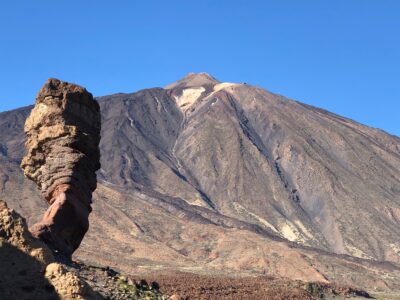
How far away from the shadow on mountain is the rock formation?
6108 millimetres

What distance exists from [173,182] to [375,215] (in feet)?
107

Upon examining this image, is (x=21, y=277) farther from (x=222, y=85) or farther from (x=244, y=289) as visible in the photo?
(x=222, y=85)

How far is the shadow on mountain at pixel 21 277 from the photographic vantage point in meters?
9.93

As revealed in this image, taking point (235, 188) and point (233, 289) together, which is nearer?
point (233, 289)

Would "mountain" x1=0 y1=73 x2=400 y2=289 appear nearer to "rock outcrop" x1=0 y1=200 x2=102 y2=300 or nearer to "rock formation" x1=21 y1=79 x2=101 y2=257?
"rock formation" x1=21 y1=79 x2=101 y2=257

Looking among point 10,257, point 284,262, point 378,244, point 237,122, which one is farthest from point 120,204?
point 10,257

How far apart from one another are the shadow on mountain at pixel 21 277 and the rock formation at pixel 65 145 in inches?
240

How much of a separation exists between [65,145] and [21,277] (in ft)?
25.4

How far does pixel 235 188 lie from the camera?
Answer: 113 meters

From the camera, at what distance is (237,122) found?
137625 millimetres

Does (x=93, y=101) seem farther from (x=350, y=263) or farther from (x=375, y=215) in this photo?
(x=375, y=215)

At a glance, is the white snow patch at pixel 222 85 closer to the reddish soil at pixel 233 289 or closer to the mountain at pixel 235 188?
the mountain at pixel 235 188

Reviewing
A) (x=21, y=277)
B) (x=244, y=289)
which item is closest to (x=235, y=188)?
(x=244, y=289)

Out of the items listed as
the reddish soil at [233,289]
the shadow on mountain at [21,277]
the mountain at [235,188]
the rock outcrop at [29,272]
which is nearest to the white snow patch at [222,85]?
the mountain at [235,188]
